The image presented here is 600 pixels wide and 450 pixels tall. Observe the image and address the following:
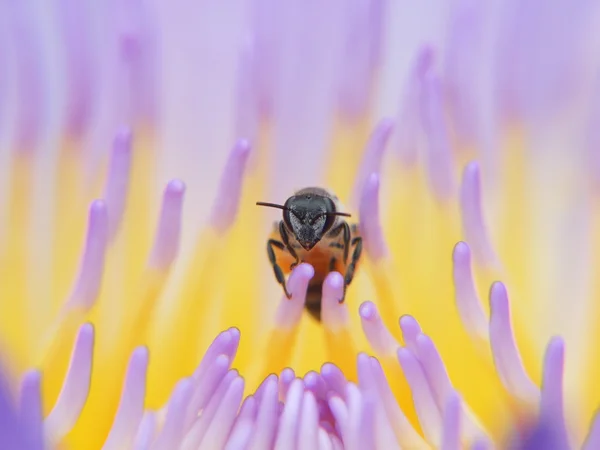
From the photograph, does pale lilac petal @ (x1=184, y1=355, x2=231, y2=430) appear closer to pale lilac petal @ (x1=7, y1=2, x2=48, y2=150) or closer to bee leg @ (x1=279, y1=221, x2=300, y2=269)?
bee leg @ (x1=279, y1=221, x2=300, y2=269)

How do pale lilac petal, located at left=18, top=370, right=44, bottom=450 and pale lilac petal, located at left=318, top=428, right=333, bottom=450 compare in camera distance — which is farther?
pale lilac petal, located at left=318, top=428, right=333, bottom=450

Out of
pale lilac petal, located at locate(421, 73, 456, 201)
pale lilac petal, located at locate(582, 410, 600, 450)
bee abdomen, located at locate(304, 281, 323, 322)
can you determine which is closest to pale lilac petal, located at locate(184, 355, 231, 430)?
bee abdomen, located at locate(304, 281, 323, 322)

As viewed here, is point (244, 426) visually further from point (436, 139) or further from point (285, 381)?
point (436, 139)

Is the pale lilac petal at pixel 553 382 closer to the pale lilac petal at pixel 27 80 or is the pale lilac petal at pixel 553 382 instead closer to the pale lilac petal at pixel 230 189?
the pale lilac petal at pixel 230 189

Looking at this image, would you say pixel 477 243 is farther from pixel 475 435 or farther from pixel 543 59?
pixel 543 59

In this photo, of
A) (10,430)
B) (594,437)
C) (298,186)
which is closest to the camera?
Answer: (10,430)

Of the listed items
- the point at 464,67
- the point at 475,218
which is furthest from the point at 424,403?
the point at 464,67
